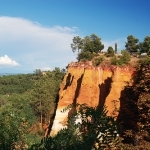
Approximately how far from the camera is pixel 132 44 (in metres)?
48.3

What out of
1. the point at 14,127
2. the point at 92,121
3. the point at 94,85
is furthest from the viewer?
the point at 94,85

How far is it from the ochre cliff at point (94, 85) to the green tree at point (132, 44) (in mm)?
14522

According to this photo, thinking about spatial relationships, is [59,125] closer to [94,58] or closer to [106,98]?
[106,98]

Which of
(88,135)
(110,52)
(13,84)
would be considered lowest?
(13,84)

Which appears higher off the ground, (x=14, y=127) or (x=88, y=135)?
(x=88, y=135)

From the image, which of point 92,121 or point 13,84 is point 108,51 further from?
point 13,84

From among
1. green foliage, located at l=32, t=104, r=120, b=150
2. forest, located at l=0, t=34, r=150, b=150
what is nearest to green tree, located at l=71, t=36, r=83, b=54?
forest, located at l=0, t=34, r=150, b=150

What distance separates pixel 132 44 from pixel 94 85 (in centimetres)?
1745

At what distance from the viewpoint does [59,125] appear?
114 ft

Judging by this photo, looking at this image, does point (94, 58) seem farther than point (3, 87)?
No

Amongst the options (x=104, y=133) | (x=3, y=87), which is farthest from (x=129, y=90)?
(x=3, y=87)

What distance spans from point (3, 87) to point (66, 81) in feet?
287

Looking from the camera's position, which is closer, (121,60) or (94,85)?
(121,60)

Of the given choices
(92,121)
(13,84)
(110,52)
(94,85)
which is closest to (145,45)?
(110,52)
